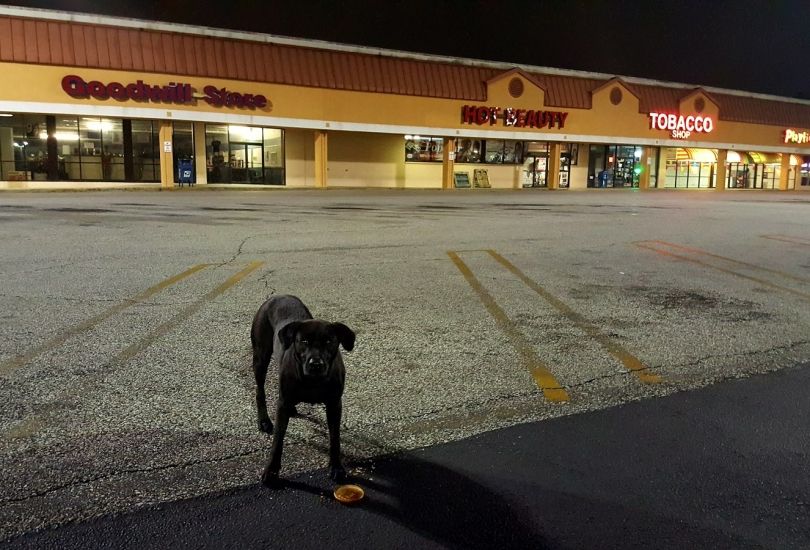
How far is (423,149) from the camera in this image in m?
38.3

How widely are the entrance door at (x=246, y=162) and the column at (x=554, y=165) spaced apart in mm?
18817

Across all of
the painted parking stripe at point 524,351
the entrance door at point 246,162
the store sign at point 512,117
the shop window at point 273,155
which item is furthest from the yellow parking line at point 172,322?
the store sign at point 512,117

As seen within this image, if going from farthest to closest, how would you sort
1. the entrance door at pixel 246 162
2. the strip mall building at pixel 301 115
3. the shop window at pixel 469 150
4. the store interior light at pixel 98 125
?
1. the shop window at pixel 469 150
2. the entrance door at pixel 246 162
3. the store interior light at pixel 98 125
4. the strip mall building at pixel 301 115

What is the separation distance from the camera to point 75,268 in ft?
27.3

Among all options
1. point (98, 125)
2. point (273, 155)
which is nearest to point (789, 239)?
point (273, 155)

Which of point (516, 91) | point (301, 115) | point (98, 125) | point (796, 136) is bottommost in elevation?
point (98, 125)

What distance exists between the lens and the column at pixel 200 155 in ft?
106

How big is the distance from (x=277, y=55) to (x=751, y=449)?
32447 millimetres

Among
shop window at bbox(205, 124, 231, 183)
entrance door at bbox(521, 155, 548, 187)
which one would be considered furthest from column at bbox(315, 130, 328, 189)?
entrance door at bbox(521, 155, 548, 187)

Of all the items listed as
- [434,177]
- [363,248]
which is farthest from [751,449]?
[434,177]

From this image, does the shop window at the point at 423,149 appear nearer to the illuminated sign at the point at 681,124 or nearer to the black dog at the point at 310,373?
the illuminated sign at the point at 681,124

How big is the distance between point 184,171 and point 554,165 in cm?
2318

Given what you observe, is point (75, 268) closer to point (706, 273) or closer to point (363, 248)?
point (363, 248)

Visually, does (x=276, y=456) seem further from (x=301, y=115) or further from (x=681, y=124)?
(x=681, y=124)
